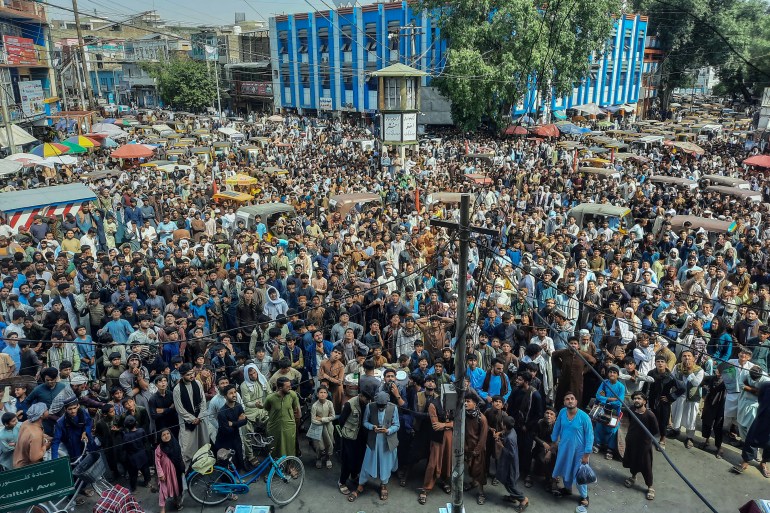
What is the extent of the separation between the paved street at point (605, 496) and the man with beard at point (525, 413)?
44cm

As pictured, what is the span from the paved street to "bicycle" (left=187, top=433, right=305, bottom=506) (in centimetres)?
12

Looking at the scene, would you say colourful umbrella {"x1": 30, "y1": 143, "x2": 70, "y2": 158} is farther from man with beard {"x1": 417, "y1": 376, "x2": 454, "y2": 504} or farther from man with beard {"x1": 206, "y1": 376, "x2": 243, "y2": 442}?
man with beard {"x1": 417, "y1": 376, "x2": 454, "y2": 504}

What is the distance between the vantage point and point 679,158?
26.1 m

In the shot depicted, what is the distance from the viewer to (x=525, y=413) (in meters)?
7.26

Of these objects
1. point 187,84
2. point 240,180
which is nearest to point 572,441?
point 240,180

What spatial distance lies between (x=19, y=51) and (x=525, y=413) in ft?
116

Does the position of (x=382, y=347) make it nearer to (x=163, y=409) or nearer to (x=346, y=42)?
(x=163, y=409)

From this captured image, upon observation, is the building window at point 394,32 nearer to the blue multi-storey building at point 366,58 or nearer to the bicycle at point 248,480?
the blue multi-storey building at point 366,58

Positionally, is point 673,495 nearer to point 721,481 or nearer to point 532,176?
point 721,481

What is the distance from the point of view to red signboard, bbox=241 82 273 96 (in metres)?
52.3

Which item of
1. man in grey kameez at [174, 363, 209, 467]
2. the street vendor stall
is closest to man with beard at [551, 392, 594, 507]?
man in grey kameez at [174, 363, 209, 467]

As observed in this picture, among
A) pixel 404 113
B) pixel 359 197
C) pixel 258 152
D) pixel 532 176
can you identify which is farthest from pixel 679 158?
pixel 258 152

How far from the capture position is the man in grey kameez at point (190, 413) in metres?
7.03

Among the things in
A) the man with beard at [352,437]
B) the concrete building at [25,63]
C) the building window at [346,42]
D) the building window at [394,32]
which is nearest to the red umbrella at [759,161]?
the man with beard at [352,437]
